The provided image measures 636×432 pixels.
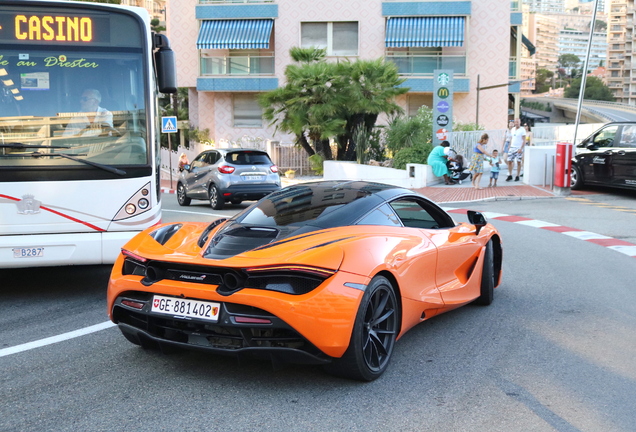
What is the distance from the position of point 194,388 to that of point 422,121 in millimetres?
22853

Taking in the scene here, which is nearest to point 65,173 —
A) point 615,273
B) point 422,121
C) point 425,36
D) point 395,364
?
point 395,364

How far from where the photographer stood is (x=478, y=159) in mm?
20453

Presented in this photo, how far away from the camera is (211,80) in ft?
126

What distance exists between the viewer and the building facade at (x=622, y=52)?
156 m

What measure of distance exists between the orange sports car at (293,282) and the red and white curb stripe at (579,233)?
641cm

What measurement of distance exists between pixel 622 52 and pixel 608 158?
7408 inches

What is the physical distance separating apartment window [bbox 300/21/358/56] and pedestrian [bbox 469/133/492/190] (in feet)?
63.4

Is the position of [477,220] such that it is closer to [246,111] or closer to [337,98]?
[337,98]

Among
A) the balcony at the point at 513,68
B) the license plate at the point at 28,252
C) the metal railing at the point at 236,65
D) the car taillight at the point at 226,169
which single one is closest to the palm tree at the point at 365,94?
the car taillight at the point at 226,169

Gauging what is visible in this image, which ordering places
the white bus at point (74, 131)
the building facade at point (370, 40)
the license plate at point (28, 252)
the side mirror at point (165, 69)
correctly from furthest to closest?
the building facade at point (370, 40) < the side mirror at point (165, 69) < the white bus at point (74, 131) < the license plate at point (28, 252)

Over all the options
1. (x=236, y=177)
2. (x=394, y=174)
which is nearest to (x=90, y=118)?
(x=236, y=177)

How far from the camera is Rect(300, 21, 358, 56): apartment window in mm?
38625

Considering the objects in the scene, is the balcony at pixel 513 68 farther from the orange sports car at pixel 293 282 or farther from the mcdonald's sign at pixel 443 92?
the orange sports car at pixel 293 282

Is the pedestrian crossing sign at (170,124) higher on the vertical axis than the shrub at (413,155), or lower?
higher
